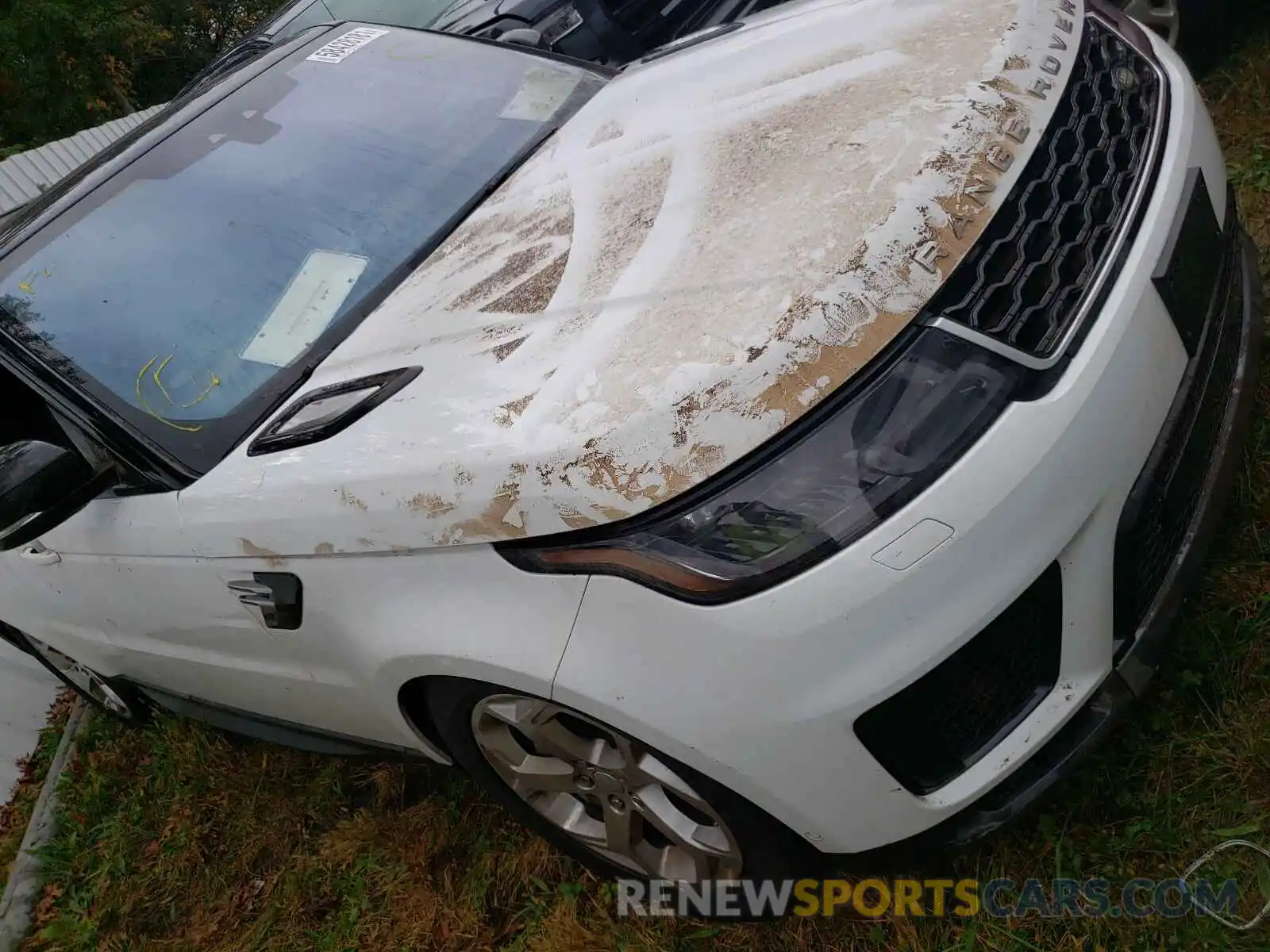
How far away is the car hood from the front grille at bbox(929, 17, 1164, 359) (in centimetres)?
5

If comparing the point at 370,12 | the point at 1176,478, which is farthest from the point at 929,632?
the point at 370,12

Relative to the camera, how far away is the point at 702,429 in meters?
1.47

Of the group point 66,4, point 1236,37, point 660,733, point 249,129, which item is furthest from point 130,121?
point 660,733

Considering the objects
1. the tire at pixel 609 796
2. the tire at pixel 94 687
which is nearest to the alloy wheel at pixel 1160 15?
the tire at pixel 609 796

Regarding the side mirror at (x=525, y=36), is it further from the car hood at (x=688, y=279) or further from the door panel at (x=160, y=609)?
the door panel at (x=160, y=609)

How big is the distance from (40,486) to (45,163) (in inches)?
271

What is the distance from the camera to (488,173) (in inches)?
94.7

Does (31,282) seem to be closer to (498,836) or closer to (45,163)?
(498,836)

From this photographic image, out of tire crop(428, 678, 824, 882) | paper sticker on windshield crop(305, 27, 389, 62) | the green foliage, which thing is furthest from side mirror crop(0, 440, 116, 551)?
the green foliage

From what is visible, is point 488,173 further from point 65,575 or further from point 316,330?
point 65,575

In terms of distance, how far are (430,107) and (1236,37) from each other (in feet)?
9.54

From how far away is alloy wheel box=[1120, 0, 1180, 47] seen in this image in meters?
3.15

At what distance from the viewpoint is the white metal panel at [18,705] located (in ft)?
11.5

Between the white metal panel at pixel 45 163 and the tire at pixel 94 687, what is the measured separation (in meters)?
4.84
